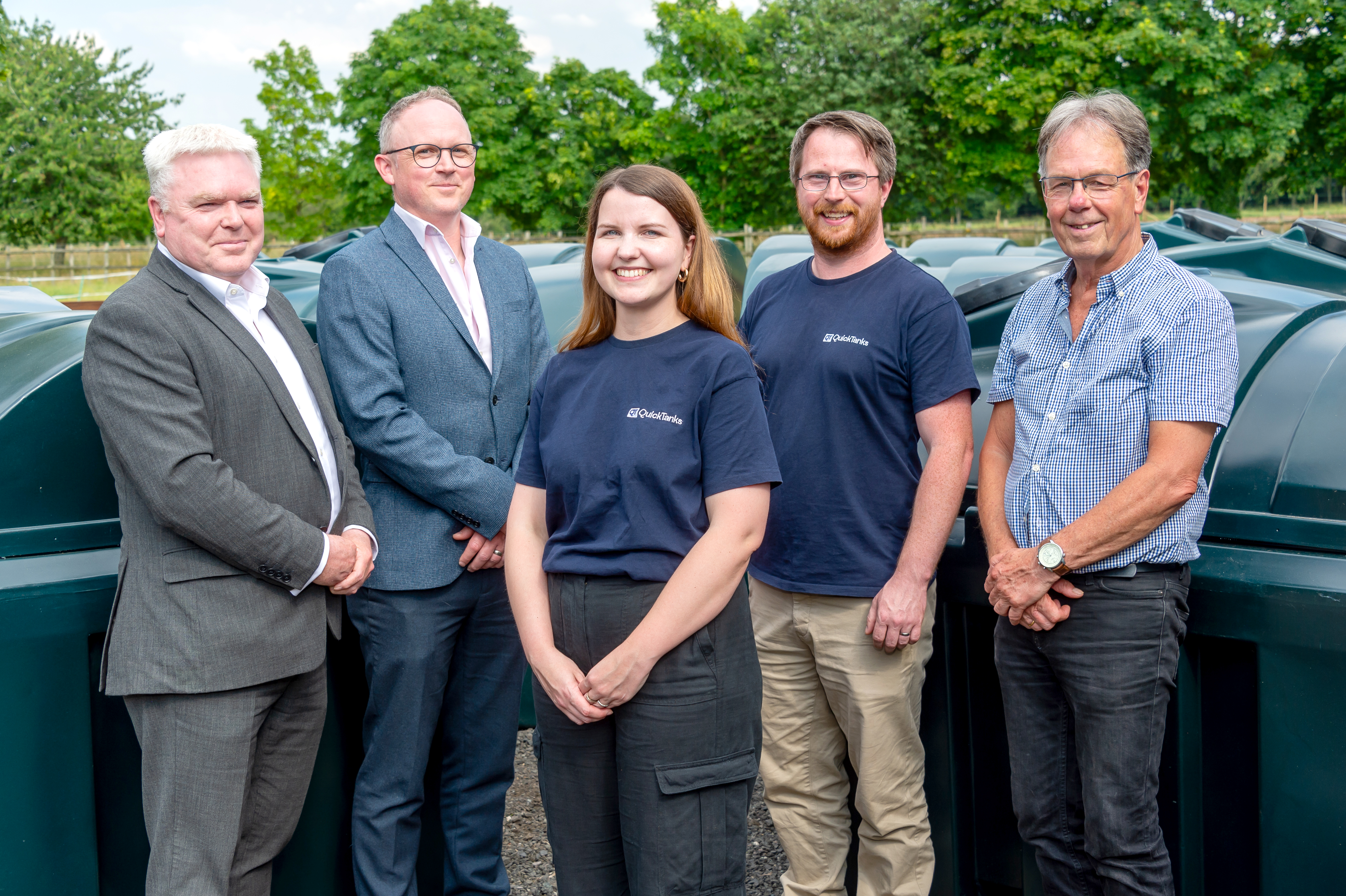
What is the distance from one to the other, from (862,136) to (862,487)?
87 cm

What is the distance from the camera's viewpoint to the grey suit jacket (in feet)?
6.72

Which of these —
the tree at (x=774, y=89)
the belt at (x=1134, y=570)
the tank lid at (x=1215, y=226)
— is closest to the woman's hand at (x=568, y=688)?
the belt at (x=1134, y=570)

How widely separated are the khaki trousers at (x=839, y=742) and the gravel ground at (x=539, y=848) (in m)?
0.83

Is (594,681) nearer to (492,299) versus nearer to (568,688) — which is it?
(568,688)

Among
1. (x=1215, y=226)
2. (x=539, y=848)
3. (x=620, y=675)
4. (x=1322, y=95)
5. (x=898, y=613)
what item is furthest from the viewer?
(x=1322, y=95)

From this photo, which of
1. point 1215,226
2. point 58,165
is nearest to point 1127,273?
point 1215,226

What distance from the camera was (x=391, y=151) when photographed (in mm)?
2881

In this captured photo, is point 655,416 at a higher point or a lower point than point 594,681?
higher

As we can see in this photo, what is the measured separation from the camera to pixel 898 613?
2500 millimetres

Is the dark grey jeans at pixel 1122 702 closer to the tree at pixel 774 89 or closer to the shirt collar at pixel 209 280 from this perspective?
the shirt collar at pixel 209 280

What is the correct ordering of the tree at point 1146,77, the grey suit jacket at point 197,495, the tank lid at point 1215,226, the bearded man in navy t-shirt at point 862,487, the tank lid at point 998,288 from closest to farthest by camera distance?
the grey suit jacket at point 197,495, the bearded man in navy t-shirt at point 862,487, the tank lid at point 998,288, the tank lid at point 1215,226, the tree at point 1146,77

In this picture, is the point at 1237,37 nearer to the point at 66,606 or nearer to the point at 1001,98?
the point at 1001,98

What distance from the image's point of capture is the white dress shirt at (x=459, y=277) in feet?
9.37

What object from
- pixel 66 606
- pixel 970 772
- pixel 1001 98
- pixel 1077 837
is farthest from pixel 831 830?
pixel 1001 98
